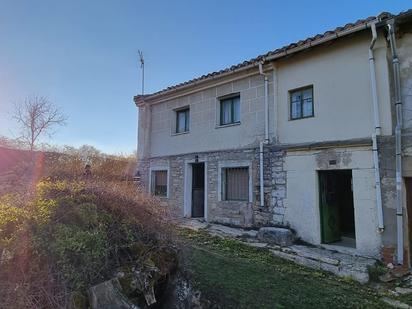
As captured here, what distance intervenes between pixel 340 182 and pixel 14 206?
8.88m

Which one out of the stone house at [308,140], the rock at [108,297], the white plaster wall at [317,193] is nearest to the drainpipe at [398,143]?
the stone house at [308,140]

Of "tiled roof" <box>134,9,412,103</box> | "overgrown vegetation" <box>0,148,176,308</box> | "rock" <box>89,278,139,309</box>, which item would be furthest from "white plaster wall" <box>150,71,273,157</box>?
"rock" <box>89,278,139,309</box>

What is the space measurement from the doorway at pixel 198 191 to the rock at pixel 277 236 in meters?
3.97

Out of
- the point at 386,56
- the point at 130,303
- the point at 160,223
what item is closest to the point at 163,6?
the point at 386,56

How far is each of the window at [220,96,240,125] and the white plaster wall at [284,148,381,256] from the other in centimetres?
270

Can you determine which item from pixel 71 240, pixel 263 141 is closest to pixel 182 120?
pixel 263 141

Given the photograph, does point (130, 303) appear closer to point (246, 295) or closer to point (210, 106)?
point (246, 295)

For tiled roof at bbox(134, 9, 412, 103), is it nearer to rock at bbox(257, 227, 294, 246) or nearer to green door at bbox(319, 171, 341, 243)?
green door at bbox(319, 171, 341, 243)

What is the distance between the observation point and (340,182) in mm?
9734

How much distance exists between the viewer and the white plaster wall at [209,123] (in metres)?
10.2

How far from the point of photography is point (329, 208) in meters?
8.98

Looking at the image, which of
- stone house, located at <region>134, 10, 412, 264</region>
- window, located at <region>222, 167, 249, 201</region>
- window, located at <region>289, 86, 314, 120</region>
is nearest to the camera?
stone house, located at <region>134, 10, 412, 264</region>

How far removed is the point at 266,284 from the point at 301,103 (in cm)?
572

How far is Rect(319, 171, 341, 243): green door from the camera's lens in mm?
8680
